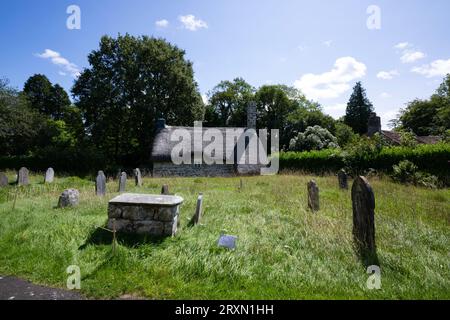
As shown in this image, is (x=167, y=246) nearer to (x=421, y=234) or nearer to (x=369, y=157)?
(x=421, y=234)

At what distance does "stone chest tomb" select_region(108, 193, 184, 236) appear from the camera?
565 cm

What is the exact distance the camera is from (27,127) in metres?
31.3

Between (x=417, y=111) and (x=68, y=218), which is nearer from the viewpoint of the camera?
(x=68, y=218)

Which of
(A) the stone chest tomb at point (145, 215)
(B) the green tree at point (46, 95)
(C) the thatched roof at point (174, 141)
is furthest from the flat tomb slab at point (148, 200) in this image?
(B) the green tree at point (46, 95)

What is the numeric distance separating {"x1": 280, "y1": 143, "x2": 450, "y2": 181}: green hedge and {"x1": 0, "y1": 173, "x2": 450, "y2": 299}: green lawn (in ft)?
36.5

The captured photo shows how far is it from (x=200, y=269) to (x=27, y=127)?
35052mm

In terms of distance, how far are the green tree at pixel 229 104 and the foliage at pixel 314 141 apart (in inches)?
649

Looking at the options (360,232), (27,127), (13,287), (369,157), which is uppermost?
(27,127)

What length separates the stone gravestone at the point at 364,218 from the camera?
521 centimetres

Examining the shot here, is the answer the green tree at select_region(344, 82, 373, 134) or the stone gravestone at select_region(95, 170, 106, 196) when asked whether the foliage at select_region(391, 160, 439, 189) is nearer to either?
the stone gravestone at select_region(95, 170, 106, 196)

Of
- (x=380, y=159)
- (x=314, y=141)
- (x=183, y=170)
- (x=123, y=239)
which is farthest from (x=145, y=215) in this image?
(x=314, y=141)

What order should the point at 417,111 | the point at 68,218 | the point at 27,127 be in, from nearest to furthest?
the point at 68,218, the point at 27,127, the point at 417,111

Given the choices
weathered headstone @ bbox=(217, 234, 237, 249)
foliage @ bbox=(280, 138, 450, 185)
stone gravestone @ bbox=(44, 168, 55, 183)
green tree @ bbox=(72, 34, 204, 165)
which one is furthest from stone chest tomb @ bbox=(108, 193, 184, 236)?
green tree @ bbox=(72, 34, 204, 165)

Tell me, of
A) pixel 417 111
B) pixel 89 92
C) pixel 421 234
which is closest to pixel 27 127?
pixel 89 92
